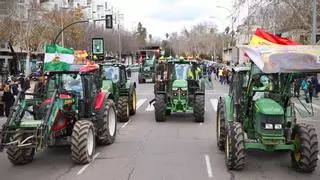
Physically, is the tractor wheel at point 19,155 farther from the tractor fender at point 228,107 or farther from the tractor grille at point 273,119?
the tractor grille at point 273,119

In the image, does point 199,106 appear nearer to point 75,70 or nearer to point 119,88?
point 119,88

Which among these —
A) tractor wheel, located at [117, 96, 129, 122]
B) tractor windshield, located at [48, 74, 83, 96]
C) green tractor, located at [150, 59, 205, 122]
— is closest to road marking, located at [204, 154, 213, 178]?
tractor windshield, located at [48, 74, 83, 96]

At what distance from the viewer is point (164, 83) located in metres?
19.5

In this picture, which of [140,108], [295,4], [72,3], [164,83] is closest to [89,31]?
[72,3]

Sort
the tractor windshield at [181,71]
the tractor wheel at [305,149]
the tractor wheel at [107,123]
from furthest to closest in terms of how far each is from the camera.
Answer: the tractor windshield at [181,71]
the tractor wheel at [107,123]
the tractor wheel at [305,149]

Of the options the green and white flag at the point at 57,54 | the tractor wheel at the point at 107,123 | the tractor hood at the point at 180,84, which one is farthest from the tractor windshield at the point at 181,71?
the green and white flag at the point at 57,54

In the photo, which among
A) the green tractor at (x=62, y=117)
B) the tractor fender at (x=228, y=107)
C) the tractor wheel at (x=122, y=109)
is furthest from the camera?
the tractor wheel at (x=122, y=109)

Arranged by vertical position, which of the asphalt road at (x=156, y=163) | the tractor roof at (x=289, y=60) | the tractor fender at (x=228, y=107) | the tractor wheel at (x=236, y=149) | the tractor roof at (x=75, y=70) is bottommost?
the asphalt road at (x=156, y=163)

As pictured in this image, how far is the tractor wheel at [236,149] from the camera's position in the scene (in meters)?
10.1

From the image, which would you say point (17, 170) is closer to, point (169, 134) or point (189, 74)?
point (169, 134)

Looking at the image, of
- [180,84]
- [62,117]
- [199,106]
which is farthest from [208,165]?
[180,84]

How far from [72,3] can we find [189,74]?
324ft

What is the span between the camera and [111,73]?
20.4m

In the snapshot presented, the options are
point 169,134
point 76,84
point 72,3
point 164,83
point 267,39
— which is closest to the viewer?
point 267,39
